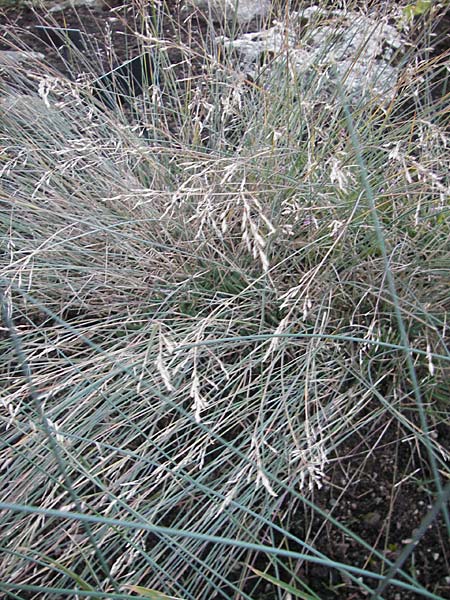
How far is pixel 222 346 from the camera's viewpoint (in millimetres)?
1315

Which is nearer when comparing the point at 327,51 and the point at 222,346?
the point at 222,346

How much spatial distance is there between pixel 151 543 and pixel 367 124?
105 centimetres

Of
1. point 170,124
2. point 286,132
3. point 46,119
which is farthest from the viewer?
point 170,124

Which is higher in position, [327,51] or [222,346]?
Result: [327,51]

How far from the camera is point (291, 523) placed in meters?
1.15

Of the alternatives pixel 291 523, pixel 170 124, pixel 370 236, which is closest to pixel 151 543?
pixel 291 523

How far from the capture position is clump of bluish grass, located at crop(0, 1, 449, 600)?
3.59ft

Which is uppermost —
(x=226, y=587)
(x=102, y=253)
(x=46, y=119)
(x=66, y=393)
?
(x=46, y=119)

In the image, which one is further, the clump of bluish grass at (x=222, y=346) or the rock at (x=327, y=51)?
the rock at (x=327, y=51)

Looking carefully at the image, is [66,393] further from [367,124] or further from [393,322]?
[367,124]

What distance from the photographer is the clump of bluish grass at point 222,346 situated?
1.10 m

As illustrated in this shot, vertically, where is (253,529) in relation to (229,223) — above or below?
below

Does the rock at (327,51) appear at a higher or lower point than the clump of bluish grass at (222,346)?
higher

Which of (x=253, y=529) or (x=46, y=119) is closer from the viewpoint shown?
(x=253, y=529)
